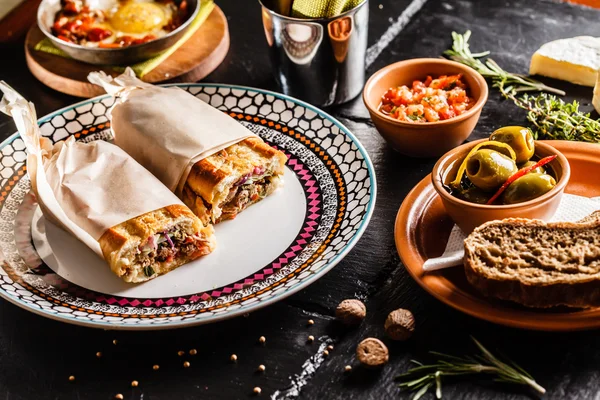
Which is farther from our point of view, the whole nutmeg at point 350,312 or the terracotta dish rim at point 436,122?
the terracotta dish rim at point 436,122

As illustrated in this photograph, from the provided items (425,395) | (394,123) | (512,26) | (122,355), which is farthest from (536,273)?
(512,26)

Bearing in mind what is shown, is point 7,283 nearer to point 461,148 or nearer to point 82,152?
point 82,152

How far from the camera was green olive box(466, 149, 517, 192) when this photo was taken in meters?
2.26

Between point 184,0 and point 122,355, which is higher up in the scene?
point 184,0

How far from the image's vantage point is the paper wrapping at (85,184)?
2.50 metres

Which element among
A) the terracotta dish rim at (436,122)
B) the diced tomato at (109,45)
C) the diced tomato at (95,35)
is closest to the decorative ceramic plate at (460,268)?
the terracotta dish rim at (436,122)

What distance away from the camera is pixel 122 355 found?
2213 millimetres

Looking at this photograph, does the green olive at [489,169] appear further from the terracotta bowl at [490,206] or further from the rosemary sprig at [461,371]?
the rosemary sprig at [461,371]

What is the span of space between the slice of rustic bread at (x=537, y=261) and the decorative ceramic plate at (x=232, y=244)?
1.43 feet

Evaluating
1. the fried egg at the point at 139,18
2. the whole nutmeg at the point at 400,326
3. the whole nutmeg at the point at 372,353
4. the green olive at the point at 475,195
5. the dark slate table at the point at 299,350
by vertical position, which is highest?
the green olive at the point at 475,195

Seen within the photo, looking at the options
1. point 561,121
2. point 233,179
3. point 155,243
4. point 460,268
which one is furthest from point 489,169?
point 155,243

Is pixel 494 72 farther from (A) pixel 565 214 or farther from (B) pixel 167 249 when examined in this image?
(B) pixel 167 249

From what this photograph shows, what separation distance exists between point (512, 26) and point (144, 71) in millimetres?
2008

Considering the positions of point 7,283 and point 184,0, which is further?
point 184,0
